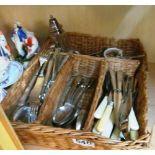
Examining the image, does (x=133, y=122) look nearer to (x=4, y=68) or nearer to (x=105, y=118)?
(x=105, y=118)

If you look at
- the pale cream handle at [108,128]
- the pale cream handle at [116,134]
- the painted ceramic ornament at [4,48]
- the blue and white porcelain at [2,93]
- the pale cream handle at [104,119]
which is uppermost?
the painted ceramic ornament at [4,48]

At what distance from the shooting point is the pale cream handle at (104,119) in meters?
0.65

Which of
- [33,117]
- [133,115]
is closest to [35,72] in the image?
[33,117]

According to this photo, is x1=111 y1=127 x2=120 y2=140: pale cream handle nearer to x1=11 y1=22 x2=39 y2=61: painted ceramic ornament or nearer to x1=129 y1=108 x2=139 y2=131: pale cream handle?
x1=129 y1=108 x2=139 y2=131: pale cream handle

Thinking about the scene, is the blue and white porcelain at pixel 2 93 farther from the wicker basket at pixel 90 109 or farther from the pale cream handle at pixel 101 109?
the pale cream handle at pixel 101 109

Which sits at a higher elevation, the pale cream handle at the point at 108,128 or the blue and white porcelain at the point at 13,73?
the blue and white porcelain at the point at 13,73

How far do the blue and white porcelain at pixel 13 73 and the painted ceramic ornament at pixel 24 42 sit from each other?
44 millimetres

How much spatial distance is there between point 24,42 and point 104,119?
1.19 feet

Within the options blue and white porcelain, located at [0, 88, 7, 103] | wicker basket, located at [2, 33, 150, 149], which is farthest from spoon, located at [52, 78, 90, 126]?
blue and white porcelain, located at [0, 88, 7, 103]

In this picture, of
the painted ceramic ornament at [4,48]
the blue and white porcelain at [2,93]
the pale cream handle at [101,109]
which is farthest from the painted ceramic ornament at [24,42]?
the pale cream handle at [101,109]
